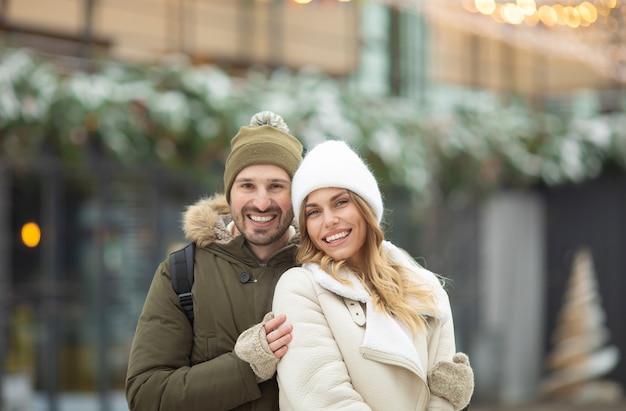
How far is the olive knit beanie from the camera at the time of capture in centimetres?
299

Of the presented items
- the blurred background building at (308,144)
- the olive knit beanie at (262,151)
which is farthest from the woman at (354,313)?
the blurred background building at (308,144)

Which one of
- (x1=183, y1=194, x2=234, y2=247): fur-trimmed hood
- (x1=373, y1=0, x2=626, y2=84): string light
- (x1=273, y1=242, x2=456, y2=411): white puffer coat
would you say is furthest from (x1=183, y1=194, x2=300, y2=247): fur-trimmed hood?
(x1=373, y1=0, x2=626, y2=84): string light

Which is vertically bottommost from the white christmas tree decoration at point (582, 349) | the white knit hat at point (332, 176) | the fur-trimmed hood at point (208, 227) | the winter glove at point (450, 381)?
the white christmas tree decoration at point (582, 349)

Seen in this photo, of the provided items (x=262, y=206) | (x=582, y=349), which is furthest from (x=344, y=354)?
(x=582, y=349)

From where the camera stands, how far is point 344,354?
109 inches

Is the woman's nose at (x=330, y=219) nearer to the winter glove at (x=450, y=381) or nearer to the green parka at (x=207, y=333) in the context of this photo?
the green parka at (x=207, y=333)

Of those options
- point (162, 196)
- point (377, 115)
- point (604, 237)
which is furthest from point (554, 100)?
point (162, 196)

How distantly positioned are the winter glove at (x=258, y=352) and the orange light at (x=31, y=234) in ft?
20.7

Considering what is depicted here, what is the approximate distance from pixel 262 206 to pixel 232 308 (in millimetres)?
294

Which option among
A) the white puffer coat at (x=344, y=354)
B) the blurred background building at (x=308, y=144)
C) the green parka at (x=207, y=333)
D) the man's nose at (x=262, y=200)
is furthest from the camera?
the blurred background building at (x=308, y=144)

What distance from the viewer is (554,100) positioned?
14.8 meters

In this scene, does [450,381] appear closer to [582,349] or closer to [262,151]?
[262,151]

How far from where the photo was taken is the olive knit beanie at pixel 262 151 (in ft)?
9.81

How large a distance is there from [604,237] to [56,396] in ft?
27.4
